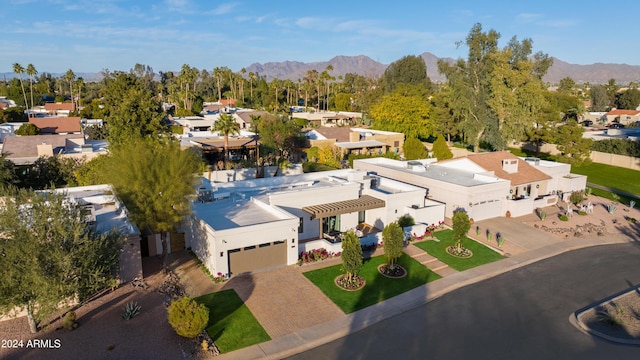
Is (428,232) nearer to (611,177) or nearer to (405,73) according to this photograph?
(611,177)

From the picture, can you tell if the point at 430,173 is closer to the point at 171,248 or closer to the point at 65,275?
the point at 171,248

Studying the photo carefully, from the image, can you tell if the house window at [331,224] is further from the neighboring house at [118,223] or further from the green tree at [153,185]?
the neighboring house at [118,223]

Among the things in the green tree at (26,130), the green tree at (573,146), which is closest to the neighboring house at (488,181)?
the green tree at (573,146)

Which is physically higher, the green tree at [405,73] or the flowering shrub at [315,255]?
the green tree at [405,73]

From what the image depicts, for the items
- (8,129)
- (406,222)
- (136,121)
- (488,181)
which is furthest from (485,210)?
(8,129)

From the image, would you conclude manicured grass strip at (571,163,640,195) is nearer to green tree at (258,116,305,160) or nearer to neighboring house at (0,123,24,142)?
green tree at (258,116,305,160)

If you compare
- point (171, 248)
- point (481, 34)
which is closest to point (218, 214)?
point (171, 248)

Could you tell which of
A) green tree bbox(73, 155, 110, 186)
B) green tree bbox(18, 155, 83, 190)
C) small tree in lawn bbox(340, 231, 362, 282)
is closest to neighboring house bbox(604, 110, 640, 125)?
small tree in lawn bbox(340, 231, 362, 282)
